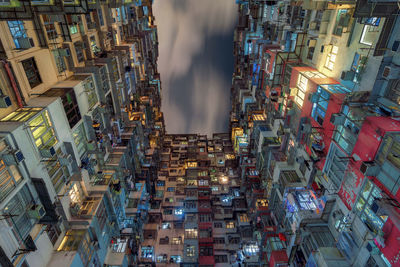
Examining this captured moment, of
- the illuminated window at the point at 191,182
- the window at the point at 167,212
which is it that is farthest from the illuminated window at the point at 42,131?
the illuminated window at the point at 191,182

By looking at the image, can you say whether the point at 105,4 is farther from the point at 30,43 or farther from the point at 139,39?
the point at 30,43

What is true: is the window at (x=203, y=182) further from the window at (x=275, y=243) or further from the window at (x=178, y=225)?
the window at (x=275, y=243)

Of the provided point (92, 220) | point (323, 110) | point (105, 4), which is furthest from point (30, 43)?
point (323, 110)

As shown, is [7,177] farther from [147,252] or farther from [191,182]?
[191,182]

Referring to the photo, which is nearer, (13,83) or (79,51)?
(13,83)

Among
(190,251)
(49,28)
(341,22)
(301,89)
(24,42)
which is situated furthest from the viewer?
(190,251)

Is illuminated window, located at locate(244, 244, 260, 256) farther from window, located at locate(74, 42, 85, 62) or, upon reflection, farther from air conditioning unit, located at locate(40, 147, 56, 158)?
window, located at locate(74, 42, 85, 62)

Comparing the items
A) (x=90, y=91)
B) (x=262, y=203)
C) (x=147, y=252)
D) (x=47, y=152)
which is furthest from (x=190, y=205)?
(x=47, y=152)
